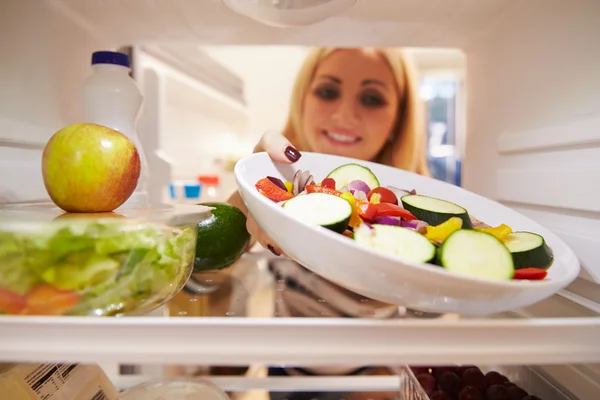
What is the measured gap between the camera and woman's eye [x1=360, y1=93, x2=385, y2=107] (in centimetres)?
140

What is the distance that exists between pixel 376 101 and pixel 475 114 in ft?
1.66

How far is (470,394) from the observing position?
0.61 metres

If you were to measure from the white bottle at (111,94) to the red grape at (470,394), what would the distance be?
0.59 m

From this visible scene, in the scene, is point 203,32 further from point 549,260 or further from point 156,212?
point 549,260

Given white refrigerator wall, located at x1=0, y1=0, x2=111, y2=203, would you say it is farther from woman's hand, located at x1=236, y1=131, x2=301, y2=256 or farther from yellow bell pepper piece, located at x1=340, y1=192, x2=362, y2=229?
yellow bell pepper piece, located at x1=340, y1=192, x2=362, y2=229

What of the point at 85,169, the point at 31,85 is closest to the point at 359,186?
A: the point at 85,169

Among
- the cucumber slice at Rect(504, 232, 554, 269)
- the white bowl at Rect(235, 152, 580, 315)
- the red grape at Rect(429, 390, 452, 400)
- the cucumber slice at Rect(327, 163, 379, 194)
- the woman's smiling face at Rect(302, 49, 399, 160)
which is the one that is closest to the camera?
the white bowl at Rect(235, 152, 580, 315)

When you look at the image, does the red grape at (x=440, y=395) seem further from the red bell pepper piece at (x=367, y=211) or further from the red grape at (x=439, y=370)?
the red bell pepper piece at (x=367, y=211)

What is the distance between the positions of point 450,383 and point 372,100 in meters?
0.95

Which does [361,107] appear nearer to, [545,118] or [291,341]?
[545,118]

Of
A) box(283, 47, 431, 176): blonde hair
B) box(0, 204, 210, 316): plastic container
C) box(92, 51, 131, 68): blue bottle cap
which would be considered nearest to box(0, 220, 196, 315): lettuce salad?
box(0, 204, 210, 316): plastic container

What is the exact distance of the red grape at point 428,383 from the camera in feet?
2.14

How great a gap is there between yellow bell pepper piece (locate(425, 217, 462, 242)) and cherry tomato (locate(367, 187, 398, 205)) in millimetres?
110

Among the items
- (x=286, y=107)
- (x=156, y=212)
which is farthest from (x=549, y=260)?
(x=286, y=107)
